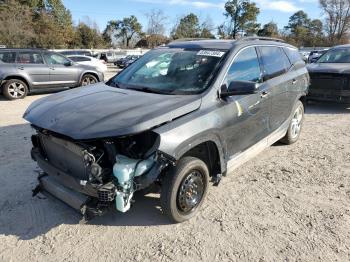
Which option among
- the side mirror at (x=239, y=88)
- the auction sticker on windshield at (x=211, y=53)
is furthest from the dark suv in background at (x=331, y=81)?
the side mirror at (x=239, y=88)

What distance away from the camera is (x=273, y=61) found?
530 cm

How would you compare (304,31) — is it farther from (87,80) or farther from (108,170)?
(108,170)

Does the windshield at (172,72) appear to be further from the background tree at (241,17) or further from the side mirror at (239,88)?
the background tree at (241,17)

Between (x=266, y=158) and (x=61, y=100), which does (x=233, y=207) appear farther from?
(x=61, y=100)

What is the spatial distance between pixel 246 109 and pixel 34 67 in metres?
9.42

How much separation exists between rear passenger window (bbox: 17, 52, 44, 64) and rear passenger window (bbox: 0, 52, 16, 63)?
153 millimetres

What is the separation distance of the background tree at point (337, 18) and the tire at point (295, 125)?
72621mm

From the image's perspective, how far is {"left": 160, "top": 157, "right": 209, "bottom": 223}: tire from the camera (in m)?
3.46

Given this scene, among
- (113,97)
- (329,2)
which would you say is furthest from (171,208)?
(329,2)

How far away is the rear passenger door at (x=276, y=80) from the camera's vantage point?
5011mm

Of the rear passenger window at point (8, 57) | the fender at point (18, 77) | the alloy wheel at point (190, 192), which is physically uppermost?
the rear passenger window at point (8, 57)

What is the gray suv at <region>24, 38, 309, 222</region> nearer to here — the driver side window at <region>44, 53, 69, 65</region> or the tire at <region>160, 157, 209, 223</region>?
the tire at <region>160, 157, 209, 223</region>

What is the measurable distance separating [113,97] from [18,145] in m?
3.17

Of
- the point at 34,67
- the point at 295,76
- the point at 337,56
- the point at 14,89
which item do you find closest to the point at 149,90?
the point at 295,76
